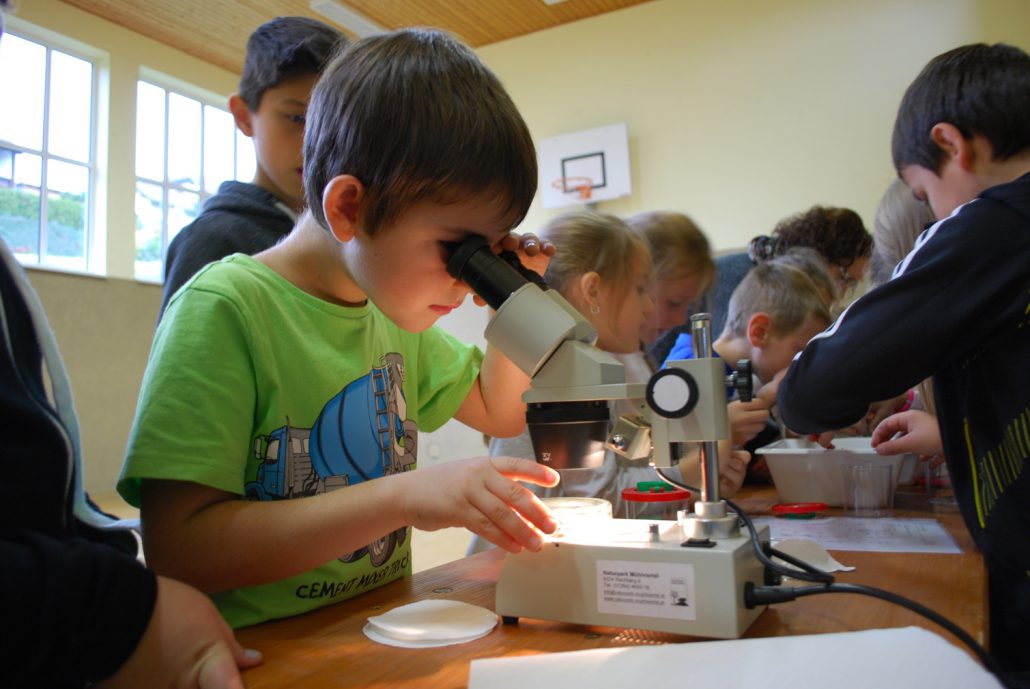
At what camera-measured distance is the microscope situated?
680 mm

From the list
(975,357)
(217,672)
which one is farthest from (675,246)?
(217,672)

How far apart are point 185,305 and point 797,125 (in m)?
5.21

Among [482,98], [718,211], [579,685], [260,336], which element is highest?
[718,211]

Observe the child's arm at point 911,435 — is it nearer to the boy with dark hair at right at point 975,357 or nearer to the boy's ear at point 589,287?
the boy with dark hair at right at point 975,357

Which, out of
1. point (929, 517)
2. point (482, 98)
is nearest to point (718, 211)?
point (929, 517)

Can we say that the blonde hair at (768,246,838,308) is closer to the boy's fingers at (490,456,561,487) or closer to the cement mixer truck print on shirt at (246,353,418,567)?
the cement mixer truck print on shirt at (246,353,418,567)

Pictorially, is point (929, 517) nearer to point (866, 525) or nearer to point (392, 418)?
point (866, 525)

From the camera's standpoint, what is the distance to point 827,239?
2719mm

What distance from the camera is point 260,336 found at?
0.90 m

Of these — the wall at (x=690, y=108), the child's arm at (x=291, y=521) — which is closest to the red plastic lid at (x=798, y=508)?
the child's arm at (x=291, y=521)

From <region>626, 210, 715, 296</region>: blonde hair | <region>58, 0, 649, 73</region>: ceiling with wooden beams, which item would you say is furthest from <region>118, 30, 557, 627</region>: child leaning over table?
<region>58, 0, 649, 73</region>: ceiling with wooden beams

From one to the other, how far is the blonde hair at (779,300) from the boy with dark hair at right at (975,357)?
2.43 feet

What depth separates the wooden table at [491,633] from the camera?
0.63 m

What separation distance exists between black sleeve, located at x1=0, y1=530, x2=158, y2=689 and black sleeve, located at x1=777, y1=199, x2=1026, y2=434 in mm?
981
